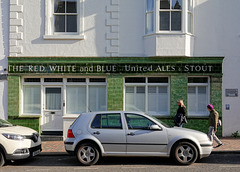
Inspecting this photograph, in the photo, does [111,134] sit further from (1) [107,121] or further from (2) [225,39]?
(2) [225,39]

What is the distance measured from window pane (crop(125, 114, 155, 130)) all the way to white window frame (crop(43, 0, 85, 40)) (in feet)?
19.9

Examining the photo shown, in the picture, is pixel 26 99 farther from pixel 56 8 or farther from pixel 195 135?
pixel 195 135

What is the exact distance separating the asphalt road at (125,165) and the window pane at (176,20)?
232 inches

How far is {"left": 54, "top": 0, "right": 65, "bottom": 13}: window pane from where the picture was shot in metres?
14.8

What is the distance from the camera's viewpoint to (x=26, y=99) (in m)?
14.8

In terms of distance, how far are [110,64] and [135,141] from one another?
5778 mm

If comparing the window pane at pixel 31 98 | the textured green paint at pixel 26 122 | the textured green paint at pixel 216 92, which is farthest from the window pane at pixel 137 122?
the window pane at pixel 31 98

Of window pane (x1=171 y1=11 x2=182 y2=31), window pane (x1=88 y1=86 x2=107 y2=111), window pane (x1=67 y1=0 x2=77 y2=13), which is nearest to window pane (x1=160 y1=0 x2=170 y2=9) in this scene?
window pane (x1=171 y1=11 x2=182 y2=31)

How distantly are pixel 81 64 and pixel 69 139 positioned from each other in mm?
5459

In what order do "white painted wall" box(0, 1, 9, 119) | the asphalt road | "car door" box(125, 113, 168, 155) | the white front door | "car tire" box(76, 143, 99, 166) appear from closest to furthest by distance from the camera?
the asphalt road
"car door" box(125, 113, 168, 155)
"car tire" box(76, 143, 99, 166)
"white painted wall" box(0, 1, 9, 119)
the white front door

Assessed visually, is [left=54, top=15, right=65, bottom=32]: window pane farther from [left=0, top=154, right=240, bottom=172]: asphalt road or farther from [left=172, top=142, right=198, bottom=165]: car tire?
[left=172, top=142, right=198, bottom=165]: car tire

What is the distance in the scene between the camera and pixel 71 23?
1480 centimetres

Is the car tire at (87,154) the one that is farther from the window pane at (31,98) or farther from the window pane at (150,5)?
the window pane at (150,5)

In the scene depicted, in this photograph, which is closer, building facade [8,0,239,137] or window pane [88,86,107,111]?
building facade [8,0,239,137]
